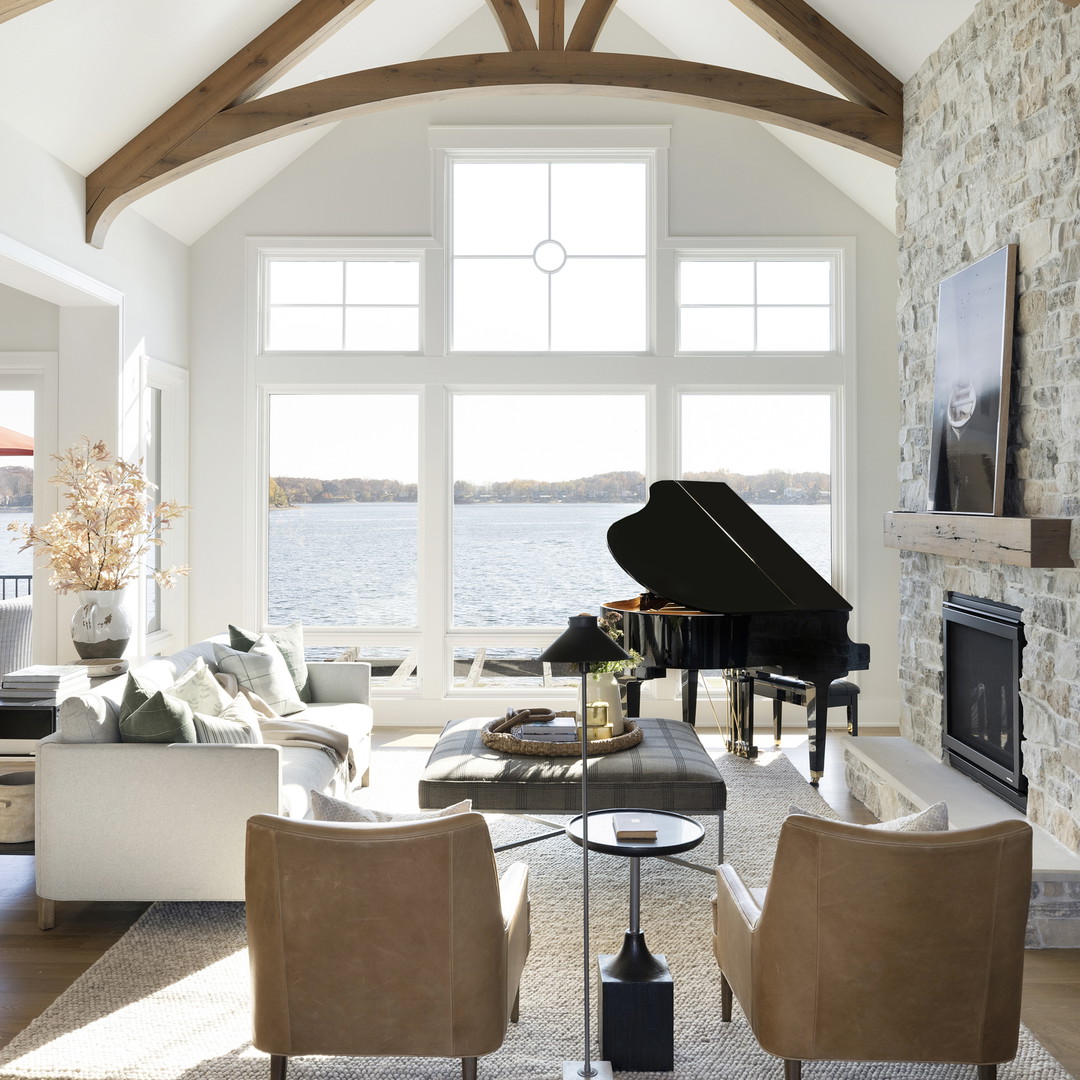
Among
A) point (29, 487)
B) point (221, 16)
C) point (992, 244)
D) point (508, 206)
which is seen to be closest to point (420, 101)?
point (221, 16)

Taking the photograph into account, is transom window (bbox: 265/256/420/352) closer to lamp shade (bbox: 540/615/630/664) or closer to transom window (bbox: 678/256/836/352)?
transom window (bbox: 678/256/836/352)

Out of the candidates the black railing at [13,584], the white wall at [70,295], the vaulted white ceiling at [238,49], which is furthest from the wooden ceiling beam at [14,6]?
the black railing at [13,584]

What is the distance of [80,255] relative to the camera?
5434 mm

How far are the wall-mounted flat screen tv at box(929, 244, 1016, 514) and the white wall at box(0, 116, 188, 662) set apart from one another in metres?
4.40

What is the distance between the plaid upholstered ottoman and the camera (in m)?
4.02

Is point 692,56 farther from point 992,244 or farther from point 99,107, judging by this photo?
point 99,107

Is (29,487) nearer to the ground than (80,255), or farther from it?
nearer to the ground

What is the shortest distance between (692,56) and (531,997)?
611 cm

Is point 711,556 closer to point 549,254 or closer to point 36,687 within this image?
point 36,687

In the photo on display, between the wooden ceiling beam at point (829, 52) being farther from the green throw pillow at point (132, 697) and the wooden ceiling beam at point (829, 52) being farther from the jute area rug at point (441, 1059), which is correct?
the green throw pillow at point (132, 697)

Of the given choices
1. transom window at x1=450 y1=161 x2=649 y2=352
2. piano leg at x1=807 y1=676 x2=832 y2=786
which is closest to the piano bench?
piano leg at x1=807 y1=676 x2=832 y2=786

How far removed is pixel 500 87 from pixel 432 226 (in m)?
1.71

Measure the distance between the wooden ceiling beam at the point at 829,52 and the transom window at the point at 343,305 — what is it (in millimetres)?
2828

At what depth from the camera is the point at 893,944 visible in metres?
2.33
